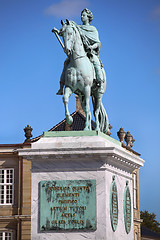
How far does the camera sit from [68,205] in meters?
14.5

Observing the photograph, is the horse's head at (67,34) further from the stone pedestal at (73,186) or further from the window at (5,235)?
the window at (5,235)

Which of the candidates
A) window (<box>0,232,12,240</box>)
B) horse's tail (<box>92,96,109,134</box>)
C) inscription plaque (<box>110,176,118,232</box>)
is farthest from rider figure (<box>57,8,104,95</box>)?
window (<box>0,232,12,240</box>)

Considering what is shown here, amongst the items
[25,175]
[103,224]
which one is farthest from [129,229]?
[25,175]

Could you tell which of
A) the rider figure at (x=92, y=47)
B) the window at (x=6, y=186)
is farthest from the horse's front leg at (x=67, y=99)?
the window at (x=6, y=186)

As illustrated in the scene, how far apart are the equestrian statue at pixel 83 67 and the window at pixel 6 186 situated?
38.8 meters

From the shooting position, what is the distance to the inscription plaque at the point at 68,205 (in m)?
14.5

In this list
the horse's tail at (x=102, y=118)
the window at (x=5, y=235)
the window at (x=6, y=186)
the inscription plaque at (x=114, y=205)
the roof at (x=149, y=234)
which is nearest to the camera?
the inscription plaque at (x=114, y=205)

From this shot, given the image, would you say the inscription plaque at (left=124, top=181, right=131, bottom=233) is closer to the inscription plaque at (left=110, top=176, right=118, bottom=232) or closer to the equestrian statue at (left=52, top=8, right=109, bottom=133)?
the inscription plaque at (left=110, top=176, right=118, bottom=232)

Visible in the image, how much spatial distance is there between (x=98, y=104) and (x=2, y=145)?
1558 inches

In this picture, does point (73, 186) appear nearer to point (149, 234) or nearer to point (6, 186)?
point (6, 186)

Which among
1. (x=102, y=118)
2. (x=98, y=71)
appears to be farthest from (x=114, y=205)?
(x=98, y=71)

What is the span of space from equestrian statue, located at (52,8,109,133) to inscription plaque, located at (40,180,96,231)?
153cm

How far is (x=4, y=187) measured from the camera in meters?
54.4

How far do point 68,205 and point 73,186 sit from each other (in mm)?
424
